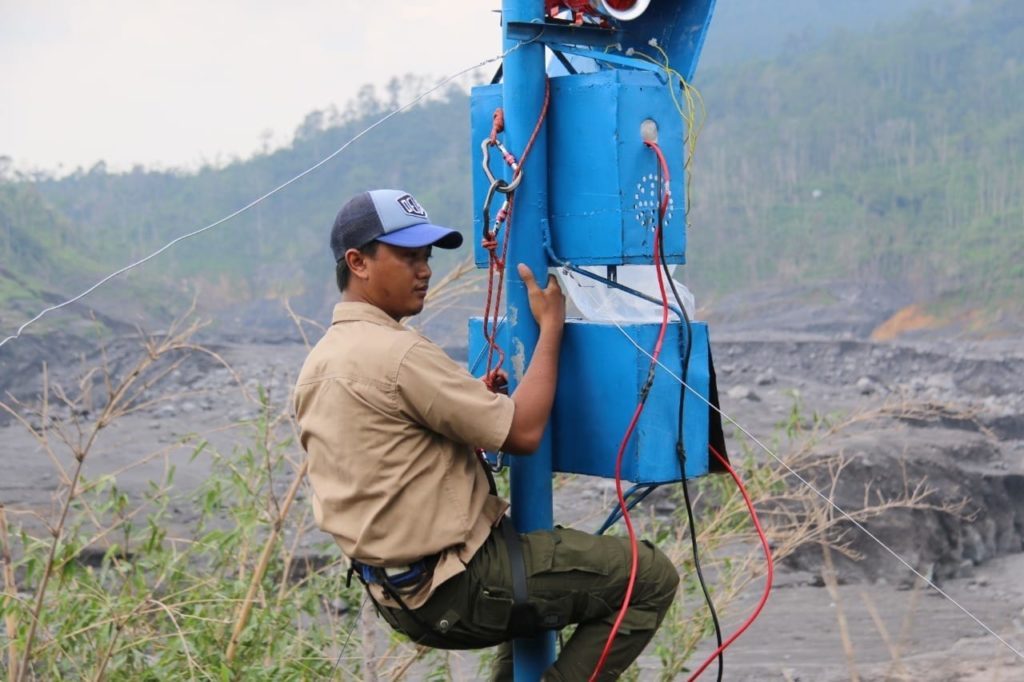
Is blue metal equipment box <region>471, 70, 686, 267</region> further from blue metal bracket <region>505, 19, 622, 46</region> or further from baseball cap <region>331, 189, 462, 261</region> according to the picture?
baseball cap <region>331, 189, 462, 261</region>

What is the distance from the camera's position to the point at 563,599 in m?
2.60

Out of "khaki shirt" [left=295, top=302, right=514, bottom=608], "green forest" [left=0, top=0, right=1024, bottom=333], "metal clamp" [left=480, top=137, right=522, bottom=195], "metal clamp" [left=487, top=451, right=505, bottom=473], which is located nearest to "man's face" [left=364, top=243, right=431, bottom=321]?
"khaki shirt" [left=295, top=302, right=514, bottom=608]

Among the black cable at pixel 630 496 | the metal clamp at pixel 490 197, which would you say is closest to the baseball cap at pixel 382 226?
the metal clamp at pixel 490 197

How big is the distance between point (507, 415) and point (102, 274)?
966 inches

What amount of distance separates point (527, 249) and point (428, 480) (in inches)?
26.7

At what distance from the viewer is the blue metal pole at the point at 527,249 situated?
2.79m

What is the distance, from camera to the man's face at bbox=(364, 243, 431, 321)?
8.67 ft

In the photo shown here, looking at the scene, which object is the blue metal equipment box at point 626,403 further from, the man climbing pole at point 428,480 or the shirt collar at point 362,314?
the shirt collar at point 362,314

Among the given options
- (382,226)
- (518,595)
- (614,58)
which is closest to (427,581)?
(518,595)

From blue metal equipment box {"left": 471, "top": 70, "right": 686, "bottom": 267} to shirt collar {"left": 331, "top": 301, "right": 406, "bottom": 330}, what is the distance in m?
0.50

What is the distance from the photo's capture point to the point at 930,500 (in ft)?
33.4

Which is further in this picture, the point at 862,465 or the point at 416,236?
the point at 862,465

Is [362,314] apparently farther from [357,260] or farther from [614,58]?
[614,58]

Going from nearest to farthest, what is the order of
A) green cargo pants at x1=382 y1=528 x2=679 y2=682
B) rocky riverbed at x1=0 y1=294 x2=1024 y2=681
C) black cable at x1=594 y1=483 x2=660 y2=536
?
green cargo pants at x1=382 y1=528 x2=679 y2=682 < black cable at x1=594 y1=483 x2=660 y2=536 < rocky riverbed at x1=0 y1=294 x2=1024 y2=681
